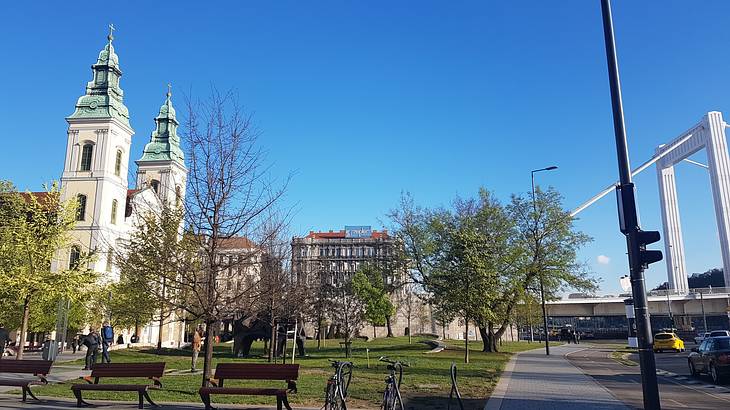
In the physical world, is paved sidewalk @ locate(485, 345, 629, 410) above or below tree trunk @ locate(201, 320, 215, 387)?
below

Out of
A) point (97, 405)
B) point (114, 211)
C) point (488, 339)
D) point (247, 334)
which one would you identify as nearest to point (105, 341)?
point (247, 334)

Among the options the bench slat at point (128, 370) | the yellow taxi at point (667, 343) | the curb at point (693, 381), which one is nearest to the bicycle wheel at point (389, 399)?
the bench slat at point (128, 370)

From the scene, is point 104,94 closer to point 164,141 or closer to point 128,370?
point 164,141

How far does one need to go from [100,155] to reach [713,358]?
55.5m

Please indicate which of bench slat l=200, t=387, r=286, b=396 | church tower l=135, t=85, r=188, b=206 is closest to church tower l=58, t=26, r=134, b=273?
church tower l=135, t=85, r=188, b=206

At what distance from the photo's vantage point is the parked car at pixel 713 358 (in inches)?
744

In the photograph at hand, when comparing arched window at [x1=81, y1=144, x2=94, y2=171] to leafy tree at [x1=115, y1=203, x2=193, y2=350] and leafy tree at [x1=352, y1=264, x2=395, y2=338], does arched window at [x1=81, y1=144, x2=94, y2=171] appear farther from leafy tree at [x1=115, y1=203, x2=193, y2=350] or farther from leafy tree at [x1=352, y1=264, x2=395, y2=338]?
leafy tree at [x1=115, y1=203, x2=193, y2=350]

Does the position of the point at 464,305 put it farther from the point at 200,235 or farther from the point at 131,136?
the point at 131,136

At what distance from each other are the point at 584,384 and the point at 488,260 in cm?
1262

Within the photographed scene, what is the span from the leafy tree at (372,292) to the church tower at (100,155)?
25.4 metres

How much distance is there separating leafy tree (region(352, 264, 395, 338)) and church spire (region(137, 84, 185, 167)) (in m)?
33.5

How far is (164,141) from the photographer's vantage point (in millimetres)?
71125

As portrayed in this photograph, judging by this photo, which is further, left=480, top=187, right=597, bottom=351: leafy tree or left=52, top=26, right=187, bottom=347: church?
left=52, top=26, right=187, bottom=347: church

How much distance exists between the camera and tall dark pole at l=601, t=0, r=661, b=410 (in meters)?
9.24
